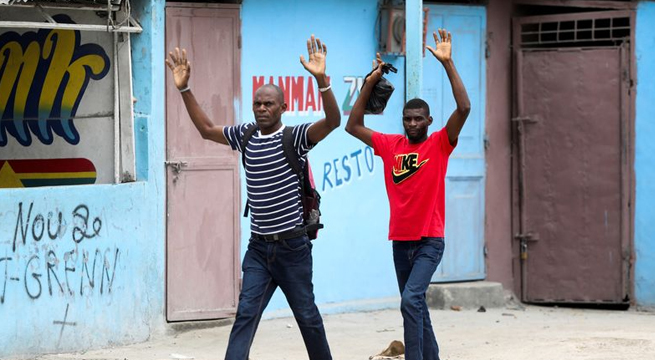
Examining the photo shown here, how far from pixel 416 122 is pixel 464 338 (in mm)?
2859

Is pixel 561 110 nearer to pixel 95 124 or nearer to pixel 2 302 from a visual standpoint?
pixel 95 124

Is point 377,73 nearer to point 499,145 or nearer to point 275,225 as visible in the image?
point 275,225

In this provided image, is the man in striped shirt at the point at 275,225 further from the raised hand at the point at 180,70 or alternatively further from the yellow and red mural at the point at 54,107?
the yellow and red mural at the point at 54,107

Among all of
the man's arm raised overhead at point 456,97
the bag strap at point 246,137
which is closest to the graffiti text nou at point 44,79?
the bag strap at point 246,137

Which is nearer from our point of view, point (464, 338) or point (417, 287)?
point (417, 287)

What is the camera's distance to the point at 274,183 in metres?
6.68

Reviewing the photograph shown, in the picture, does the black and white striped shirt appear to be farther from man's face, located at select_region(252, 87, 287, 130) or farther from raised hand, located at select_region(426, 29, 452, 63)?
raised hand, located at select_region(426, 29, 452, 63)

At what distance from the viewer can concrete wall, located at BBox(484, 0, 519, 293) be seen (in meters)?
11.5

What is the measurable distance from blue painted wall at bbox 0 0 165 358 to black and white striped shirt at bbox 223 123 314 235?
235 cm

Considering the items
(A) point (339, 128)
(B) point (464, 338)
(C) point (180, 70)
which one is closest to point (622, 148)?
(A) point (339, 128)

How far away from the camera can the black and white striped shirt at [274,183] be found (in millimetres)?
6672

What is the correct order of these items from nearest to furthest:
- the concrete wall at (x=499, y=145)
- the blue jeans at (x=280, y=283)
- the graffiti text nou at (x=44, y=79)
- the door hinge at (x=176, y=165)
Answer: the blue jeans at (x=280, y=283), the graffiti text nou at (x=44, y=79), the door hinge at (x=176, y=165), the concrete wall at (x=499, y=145)

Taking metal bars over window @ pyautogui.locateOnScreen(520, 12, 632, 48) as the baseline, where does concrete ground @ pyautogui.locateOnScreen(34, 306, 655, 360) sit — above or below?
below

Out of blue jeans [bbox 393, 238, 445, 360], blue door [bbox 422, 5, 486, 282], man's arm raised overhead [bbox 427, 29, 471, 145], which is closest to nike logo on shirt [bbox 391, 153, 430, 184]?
man's arm raised overhead [bbox 427, 29, 471, 145]
